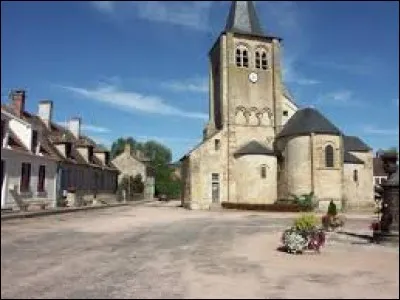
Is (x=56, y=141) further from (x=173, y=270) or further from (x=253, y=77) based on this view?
(x=173, y=270)

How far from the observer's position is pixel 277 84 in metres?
50.2

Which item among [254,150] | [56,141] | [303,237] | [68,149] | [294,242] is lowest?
[294,242]

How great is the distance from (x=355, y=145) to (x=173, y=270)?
156 ft

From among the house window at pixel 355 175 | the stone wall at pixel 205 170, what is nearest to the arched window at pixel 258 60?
the stone wall at pixel 205 170

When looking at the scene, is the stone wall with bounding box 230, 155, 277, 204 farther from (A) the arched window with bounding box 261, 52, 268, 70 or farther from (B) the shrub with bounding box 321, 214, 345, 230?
(B) the shrub with bounding box 321, 214, 345, 230

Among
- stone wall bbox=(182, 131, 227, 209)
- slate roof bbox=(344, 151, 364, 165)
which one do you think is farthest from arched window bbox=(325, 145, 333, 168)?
stone wall bbox=(182, 131, 227, 209)

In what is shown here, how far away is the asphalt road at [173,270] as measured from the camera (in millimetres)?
5242

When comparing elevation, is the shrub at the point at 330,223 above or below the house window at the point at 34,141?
below

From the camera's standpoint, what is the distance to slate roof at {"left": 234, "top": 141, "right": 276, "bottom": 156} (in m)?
46.0

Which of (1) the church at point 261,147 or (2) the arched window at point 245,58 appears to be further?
(2) the arched window at point 245,58

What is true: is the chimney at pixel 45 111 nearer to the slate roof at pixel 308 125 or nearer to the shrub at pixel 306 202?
the slate roof at pixel 308 125

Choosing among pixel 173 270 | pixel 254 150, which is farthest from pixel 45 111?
pixel 173 270

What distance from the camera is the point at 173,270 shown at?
990 centimetres

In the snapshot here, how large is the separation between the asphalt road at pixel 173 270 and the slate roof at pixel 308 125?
30130 millimetres
